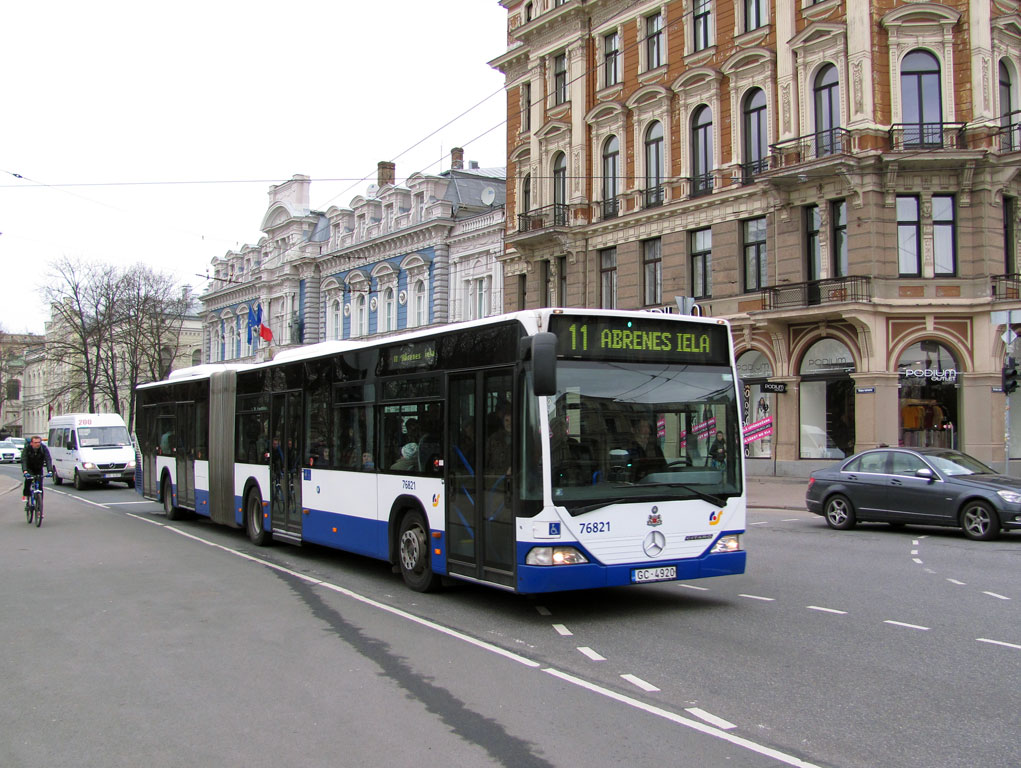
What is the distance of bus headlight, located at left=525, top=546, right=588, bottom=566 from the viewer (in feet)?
27.1

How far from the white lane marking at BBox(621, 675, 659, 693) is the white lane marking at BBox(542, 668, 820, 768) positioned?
217mm

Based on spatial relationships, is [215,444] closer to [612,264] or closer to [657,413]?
[657,413]

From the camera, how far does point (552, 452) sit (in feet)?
27.1

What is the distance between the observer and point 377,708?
6.04 m

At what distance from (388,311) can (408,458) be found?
4062 centimetres

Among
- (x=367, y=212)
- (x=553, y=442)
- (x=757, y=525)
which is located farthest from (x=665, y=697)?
(x=367, y=212)

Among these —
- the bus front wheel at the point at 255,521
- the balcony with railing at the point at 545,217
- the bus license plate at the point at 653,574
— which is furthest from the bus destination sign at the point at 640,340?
the balcony with railing at the point at 545,217

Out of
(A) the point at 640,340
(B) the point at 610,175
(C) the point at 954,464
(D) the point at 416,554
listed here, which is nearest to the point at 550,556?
(A) the point at 640,340

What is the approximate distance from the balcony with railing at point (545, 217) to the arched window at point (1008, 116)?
15.1 metres

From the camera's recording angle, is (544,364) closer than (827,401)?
Yes

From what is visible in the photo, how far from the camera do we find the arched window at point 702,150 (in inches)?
1257

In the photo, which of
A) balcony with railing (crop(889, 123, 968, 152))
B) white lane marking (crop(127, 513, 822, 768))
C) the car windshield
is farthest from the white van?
balcony with railing (crop(889, 123, 968, 152))

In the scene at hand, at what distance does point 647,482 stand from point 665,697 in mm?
2769

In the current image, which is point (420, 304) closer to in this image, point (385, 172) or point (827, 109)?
point (385, 172)
